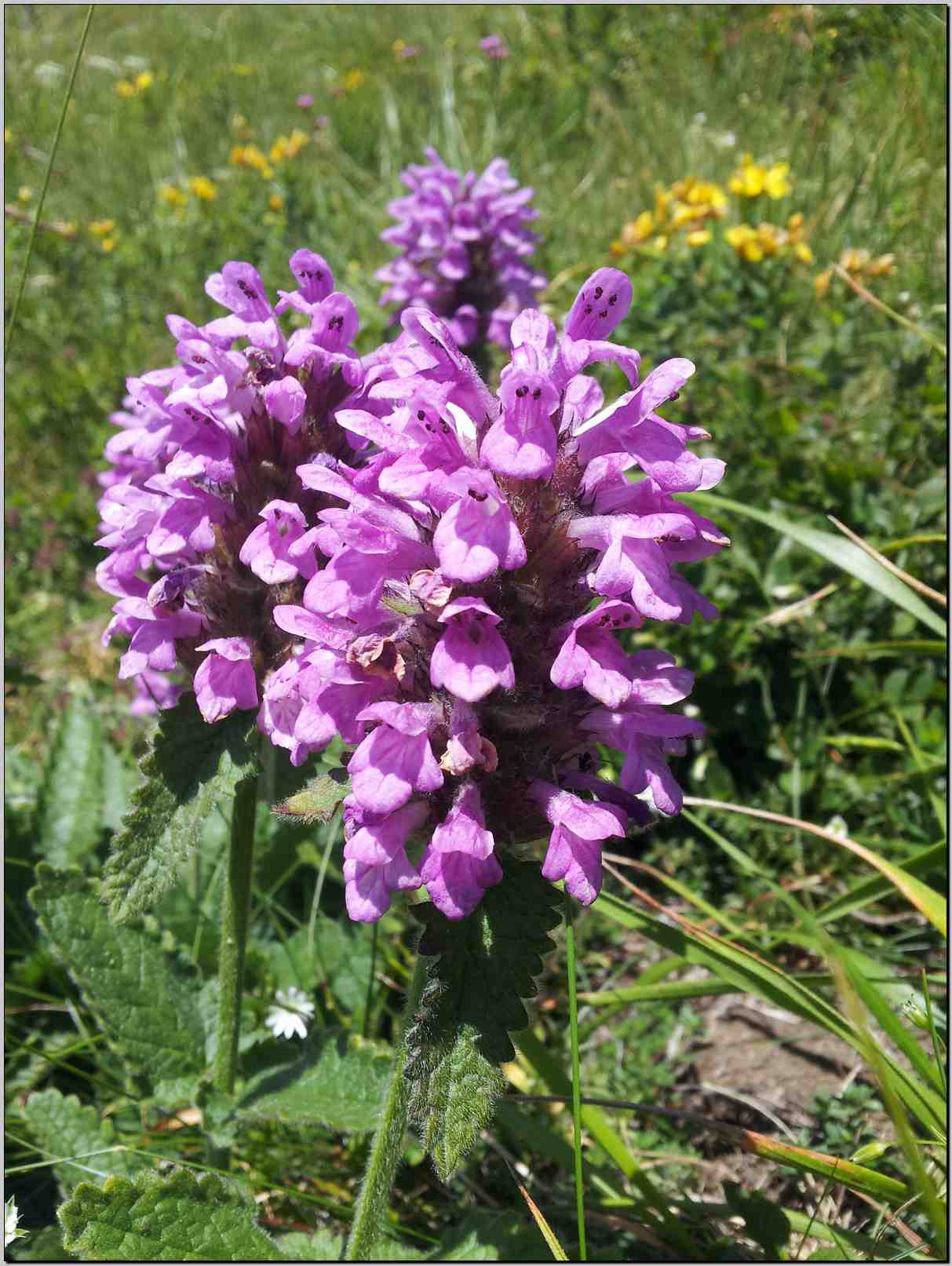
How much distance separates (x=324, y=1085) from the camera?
207 cm

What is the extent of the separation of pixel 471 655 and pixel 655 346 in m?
3.40

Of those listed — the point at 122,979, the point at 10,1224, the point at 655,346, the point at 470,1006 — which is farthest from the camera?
the point at 655,346

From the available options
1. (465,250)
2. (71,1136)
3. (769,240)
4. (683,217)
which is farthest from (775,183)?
(71,1136)

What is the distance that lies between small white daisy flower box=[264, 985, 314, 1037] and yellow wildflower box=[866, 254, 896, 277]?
3.75 metres

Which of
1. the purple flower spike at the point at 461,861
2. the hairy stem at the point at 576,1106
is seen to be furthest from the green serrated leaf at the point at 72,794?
the purple flower spike at the point at 461,861

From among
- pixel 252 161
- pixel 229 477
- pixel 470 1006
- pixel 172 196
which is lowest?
pixel 470 1006

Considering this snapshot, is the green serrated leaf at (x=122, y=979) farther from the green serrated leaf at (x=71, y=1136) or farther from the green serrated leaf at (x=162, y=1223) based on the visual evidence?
the green serrated leaf at (x=162, y=1223)

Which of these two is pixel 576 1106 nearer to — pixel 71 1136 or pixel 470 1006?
pixel 470 1006

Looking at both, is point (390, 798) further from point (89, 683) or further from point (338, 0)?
point (338, 0)

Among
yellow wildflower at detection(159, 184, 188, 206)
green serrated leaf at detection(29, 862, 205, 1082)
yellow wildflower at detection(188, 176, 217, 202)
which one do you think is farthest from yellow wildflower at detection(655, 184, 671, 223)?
green serrated leaf at detection(29, 862, 205, 1082)

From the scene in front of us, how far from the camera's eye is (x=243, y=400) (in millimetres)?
1781

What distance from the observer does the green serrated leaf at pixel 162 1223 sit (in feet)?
5.45

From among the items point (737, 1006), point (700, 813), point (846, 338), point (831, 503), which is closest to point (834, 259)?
point (846, 338)

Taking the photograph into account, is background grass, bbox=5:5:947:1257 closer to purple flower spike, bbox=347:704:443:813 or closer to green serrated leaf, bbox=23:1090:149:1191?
green serrated leaf, bbox=23:1090:149:1191
